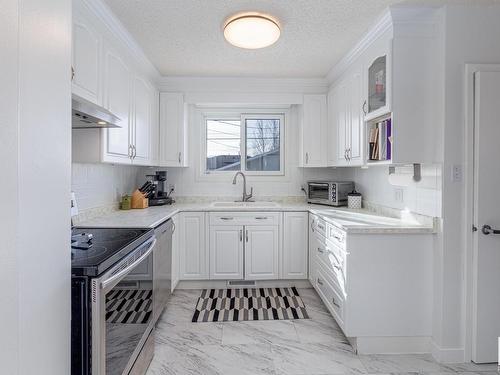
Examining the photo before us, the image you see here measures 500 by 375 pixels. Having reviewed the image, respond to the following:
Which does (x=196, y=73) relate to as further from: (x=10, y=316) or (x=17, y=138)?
(x=10, y=316)

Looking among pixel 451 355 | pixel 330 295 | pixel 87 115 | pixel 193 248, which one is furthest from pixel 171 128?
pixel 451 355

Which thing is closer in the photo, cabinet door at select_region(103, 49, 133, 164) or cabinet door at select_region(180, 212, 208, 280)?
cabinet door at select_region(103, 49, 133, 164)

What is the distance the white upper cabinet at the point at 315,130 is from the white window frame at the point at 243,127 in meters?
0.43

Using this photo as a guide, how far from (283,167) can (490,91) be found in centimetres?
225

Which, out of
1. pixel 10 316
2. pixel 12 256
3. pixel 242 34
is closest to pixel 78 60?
pixel 242 34

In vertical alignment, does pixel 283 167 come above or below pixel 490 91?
below

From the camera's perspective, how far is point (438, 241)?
6.54 feet

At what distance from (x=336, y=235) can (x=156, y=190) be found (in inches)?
80.7

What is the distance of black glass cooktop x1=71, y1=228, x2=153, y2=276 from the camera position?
45.8 inches

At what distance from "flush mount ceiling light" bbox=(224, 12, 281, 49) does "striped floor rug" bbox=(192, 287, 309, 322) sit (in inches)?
87.4

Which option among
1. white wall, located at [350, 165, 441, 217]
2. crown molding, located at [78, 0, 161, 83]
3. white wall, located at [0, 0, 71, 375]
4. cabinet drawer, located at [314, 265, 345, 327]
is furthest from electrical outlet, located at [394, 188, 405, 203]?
crown molding, located at [78, 0, 161, 83]

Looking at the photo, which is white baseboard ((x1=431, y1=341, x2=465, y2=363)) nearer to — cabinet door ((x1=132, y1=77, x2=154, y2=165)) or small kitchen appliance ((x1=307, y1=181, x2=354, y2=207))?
small kitchen appliance ((x1=307, y1=181, x2=354, y2=207))

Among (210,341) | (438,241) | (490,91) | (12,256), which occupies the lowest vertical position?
(210,341)

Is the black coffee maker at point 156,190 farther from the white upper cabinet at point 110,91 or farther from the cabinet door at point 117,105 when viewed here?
the cabinet door at point 117,105
